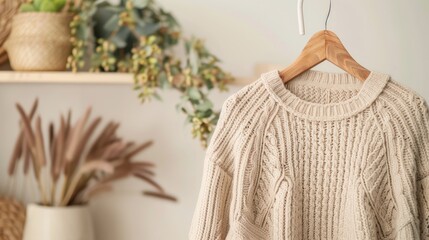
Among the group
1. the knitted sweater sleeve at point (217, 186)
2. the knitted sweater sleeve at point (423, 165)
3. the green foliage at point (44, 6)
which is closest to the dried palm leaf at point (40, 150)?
the green foliage at point (44, 6)

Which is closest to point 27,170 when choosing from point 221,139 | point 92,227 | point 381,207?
point 92,227

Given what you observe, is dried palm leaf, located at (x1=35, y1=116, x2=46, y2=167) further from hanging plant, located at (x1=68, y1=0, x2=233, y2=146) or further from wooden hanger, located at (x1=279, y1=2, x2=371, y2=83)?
wooden hanger, located at (x1=279, y1=2, x2=371, y2=83)

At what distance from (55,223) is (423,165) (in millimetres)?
844

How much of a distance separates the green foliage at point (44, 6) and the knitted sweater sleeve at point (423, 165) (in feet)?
2.88

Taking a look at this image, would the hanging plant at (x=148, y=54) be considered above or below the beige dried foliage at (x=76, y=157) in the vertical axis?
above

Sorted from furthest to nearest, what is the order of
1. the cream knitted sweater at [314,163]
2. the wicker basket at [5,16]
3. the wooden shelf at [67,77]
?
the wicker basket at [5,16] < the wooden shelf at [67,77] < the cream knitted sweater at [314,163]

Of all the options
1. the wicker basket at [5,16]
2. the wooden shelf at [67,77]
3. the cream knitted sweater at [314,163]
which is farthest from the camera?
the wicker basket at [5,16]

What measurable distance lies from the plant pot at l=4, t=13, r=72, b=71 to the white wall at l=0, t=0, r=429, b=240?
0.17 meters

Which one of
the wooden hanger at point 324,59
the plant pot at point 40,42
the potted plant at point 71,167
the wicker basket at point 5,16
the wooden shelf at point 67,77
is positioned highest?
the wicker basket at point 5,16

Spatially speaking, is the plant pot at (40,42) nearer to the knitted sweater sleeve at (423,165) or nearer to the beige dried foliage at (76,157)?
the beige dried foliage at (76,157)

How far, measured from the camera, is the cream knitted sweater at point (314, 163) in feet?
3.16

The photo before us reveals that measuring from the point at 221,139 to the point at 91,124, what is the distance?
62 cm

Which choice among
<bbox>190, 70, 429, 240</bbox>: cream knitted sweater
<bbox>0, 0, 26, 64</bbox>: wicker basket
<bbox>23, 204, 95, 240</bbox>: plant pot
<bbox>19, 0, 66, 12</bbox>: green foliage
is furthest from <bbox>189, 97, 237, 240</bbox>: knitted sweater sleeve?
<bbox>0, 0, 26, 64</bbox>: wicker basket

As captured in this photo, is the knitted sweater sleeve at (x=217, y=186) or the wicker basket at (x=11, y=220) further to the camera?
the wicker basket at (x=11, y=220)
